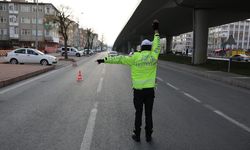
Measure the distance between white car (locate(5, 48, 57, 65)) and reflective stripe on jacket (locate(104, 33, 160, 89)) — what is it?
23776mm

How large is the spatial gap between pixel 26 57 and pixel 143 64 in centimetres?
2466

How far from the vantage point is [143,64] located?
5.53 m

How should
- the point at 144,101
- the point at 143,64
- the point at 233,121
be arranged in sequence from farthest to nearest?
the point at 233,121 < the point at 144,101 < the point at 143,64

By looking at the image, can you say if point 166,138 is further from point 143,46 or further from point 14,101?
point 14,101

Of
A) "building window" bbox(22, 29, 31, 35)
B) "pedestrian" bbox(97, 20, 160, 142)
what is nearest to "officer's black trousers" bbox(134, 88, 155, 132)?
"pedestrian" bbox(97, 20, 160, 142)

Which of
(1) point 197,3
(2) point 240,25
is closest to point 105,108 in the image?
(1) point 197,3

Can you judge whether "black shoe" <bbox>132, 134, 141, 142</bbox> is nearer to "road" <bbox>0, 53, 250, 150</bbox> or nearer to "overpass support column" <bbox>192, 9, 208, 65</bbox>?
"road" <bbox>0, 53, 250, 150</bbox>

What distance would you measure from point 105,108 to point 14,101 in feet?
10.3

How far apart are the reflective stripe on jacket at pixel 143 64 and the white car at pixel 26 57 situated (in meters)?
23.8

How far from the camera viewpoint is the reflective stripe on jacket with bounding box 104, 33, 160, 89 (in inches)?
217

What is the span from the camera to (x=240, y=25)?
14162 cm

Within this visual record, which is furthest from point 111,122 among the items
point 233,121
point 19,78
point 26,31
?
point 26,31

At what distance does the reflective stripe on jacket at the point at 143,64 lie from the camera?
217 inches

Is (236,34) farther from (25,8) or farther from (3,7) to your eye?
(3,7)
